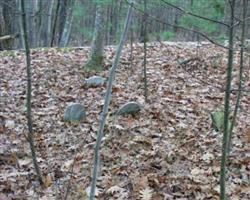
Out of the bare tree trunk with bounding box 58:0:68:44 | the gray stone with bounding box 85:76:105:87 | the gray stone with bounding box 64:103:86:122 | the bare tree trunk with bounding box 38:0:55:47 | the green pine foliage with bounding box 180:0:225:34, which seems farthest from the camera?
the bare tree trunk with bounding box 38:0:55:47

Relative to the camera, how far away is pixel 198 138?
5.22m

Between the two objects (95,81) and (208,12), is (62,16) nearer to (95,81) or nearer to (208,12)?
(208,12)

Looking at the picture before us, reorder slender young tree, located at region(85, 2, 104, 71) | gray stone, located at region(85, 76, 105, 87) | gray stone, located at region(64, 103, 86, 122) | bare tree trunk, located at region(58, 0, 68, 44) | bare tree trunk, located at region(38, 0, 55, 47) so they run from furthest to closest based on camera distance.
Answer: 1. bare tree trunk, located at region(38, 0, 55, 47)
2. bare tree trunk, located at region(58, 0, 68, 44)
3. slender young tree, located at region(85, 2, 104, 71)
4. gray stone, located at region(85, 76, 105, 87)
5. gray stone, located at region(64, 103, 86, 122)

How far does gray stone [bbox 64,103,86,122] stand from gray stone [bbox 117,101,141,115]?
0.53 meters

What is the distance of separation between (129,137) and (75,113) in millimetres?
1021

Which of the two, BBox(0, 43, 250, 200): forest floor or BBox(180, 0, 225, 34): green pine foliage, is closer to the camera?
BBox(0, 43, 250, 200): forest floor

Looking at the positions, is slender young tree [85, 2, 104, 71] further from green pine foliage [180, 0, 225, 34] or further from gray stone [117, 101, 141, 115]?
green pine foliage [180, 0, 225, 34]

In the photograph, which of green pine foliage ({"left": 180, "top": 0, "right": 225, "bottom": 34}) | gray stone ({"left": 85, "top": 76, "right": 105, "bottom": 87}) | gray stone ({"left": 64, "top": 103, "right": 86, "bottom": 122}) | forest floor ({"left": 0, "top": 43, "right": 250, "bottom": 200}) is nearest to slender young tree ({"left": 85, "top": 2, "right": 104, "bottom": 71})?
forest floor ({"left": 0, "top": 43, "right": 250, "bottom": 200})

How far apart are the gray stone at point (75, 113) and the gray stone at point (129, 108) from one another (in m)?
0.53

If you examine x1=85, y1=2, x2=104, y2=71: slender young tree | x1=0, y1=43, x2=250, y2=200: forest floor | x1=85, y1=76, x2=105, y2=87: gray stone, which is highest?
x1=85, y1=2, x2=104, y2=71: slender young tree

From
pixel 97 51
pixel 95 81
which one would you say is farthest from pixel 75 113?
pixel 97 51

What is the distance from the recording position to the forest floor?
4305mm

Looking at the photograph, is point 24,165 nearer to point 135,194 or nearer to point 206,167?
point 135,194

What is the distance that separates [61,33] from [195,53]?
313 inches
